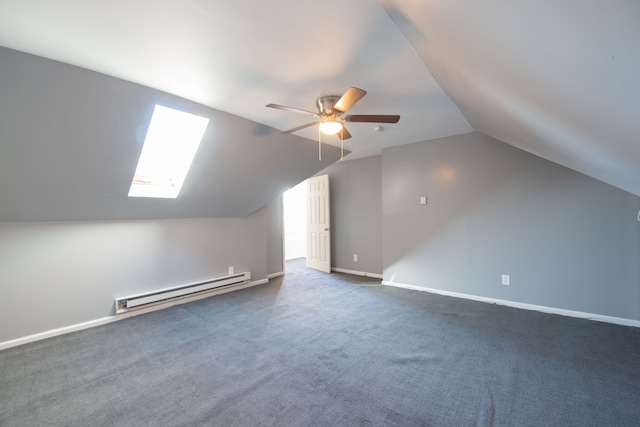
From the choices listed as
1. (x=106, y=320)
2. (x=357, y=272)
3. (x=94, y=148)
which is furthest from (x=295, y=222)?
(x=94, y=148)

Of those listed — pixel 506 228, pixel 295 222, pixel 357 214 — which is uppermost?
pixel 357 214

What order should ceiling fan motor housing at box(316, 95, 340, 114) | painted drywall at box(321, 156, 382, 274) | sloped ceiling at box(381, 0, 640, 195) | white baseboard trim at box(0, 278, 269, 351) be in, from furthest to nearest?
painted drywall at box(321, 156, 382, 274)
white baseboard trim at box(0, 278, 269, 351)
ceiling fan motor housing at box(316, 95, 340, 114)
sloped ceiling at box(381, 0, 640, 195)

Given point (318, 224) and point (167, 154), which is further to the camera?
point (318, 224)

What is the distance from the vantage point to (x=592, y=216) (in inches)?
119

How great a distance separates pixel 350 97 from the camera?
6.85 feet

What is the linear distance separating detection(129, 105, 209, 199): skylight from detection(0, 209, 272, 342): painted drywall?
20.2 inches

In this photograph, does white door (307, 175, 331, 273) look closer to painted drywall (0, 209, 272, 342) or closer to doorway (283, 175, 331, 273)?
doorway (283, 175, 331, 273)

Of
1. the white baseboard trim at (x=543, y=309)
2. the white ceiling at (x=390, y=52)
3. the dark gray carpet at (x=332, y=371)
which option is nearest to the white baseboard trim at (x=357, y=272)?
the white baseboard trim at (x=543, y=309)

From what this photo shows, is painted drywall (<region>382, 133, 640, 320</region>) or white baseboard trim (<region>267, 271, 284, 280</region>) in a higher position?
painted drywall (<region>382, 133, 640, 320</region>)

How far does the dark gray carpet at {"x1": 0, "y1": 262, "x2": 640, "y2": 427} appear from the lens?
1.72 meters

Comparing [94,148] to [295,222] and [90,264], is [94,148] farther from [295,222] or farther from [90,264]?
[295,222]

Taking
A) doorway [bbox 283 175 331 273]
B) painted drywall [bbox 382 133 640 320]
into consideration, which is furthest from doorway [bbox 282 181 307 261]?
painted drywall [bbox 382 133 640 320]

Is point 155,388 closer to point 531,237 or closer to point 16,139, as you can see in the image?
point 16,139

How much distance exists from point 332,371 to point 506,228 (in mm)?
2871
